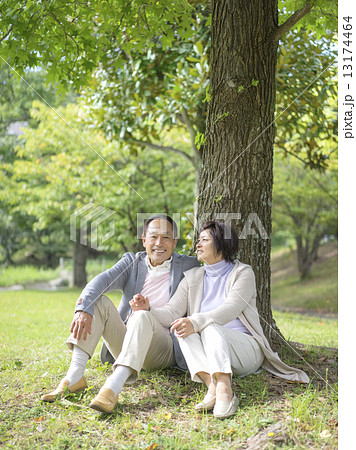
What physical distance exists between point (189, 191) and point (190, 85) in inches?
213

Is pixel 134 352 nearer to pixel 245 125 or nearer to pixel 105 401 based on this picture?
pixel 105 401

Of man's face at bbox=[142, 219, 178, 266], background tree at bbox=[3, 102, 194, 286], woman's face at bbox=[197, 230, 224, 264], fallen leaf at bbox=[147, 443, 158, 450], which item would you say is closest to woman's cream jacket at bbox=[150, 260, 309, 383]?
woman's face at bbox=[197, 230, 224, 264]

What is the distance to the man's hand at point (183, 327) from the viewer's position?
2875 millimetres

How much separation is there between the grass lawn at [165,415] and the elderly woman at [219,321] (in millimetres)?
121

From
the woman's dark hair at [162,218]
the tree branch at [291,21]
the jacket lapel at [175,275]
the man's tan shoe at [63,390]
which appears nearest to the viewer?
the man's tan shoe at [63,390]

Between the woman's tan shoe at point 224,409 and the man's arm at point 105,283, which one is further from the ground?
the man's arm at point 105,283

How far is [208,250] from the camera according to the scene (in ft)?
10.8

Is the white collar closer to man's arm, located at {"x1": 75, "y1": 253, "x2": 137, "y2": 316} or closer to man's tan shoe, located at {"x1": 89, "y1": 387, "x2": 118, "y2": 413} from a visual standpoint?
man's arm, located at {"x1": 75, "y1": 253, "x2": 137, "y2": 316}

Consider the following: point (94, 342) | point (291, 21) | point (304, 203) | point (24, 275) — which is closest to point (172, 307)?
point (94, 342)

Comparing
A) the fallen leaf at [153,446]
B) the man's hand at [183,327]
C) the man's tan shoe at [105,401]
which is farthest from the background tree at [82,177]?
the fallen leaf at [153,446]

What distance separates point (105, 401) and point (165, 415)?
38 centimetres

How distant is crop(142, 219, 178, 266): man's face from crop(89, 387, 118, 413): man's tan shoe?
1.07 m

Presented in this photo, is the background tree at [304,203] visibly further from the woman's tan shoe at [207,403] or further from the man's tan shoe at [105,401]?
the man's tan shoe at [105,401]

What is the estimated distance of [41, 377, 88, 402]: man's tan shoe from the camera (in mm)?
2869
